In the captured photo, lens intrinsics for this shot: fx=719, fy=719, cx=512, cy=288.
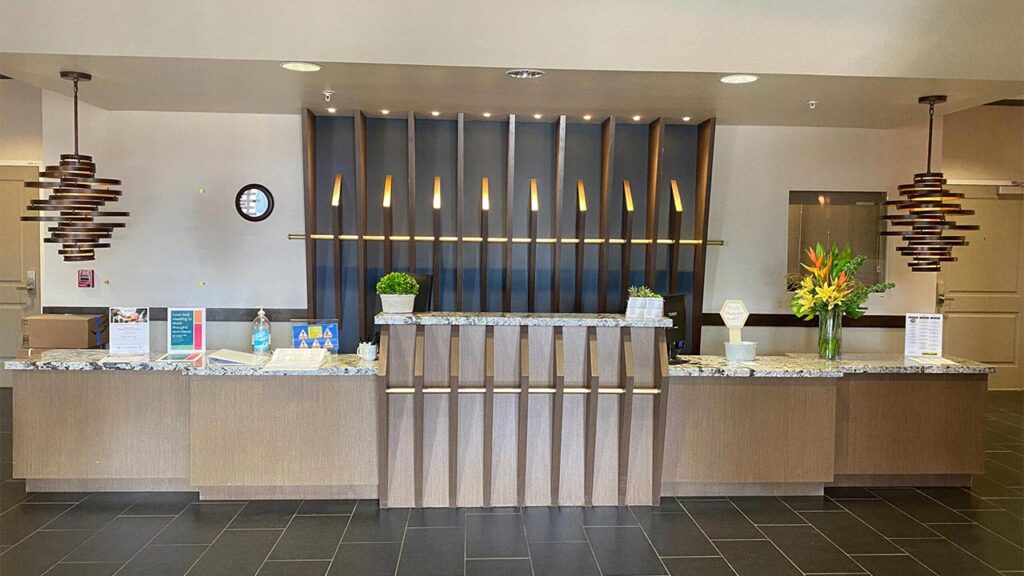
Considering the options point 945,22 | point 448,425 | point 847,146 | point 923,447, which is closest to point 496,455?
point 448,425

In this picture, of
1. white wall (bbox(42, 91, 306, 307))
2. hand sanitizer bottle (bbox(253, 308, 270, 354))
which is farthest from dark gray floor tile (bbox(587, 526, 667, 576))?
white wall (bbox(42, 91, 306, 307))

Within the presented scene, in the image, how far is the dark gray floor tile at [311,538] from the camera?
12.0ft

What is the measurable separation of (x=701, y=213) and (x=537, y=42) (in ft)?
8.08

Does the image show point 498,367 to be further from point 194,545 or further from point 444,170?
point 444,170

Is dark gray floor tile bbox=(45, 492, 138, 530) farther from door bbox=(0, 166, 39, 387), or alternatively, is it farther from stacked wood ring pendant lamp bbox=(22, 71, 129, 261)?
door bbox=(0, 166, 39, 387)

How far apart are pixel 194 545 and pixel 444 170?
11.4 ft

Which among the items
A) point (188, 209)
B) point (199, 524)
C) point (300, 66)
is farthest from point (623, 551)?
point (188, 209)

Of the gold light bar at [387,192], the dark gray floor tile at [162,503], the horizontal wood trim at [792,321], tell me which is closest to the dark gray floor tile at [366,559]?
the dark gray floor tile at [162,503]

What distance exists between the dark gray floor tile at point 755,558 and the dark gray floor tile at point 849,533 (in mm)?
416

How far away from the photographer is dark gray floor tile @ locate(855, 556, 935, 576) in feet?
11.7

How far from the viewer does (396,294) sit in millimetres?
4348

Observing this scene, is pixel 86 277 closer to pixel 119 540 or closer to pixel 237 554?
pixel 119 540

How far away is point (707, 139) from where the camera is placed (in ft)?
19.3

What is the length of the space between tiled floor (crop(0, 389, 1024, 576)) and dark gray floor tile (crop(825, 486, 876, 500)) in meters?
0.02
